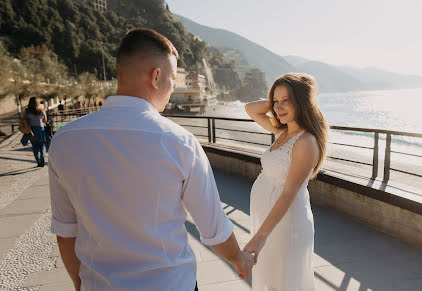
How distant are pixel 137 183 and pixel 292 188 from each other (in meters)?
1.21

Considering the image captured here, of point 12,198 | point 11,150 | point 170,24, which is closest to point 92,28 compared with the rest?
point 170,24

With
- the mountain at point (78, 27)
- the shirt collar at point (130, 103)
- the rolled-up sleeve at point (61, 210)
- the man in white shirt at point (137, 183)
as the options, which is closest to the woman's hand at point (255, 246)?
the man in white shirt at point (137, 183)

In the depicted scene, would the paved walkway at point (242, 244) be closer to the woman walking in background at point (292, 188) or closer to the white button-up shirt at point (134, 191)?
the woman walking in background at point (292, 188)

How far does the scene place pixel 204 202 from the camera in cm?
106

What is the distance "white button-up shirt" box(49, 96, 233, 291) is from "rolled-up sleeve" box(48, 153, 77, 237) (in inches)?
3.1

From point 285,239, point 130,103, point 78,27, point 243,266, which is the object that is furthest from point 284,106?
point 78,27

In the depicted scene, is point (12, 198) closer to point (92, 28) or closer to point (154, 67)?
point (154, 67)

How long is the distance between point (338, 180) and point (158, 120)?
3.69 meters

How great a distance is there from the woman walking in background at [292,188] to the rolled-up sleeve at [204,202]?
0.83m

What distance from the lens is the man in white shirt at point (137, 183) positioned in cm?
98

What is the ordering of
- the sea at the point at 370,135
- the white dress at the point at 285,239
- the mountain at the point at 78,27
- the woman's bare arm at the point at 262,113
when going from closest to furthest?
the white dress at the point at 285,239, the woman's bare arm at the point at 262,113, the sea at the point at 370,135, the mountain at the point at 78,27

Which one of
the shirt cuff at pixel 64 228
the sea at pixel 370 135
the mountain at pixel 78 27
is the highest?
the mountain at pixel 78 27

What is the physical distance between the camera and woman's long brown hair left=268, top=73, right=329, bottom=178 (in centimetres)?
198

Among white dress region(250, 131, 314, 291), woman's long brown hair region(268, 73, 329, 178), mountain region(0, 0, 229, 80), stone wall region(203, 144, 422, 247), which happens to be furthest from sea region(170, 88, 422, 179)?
mountain region(0, 0, 229, 80)
